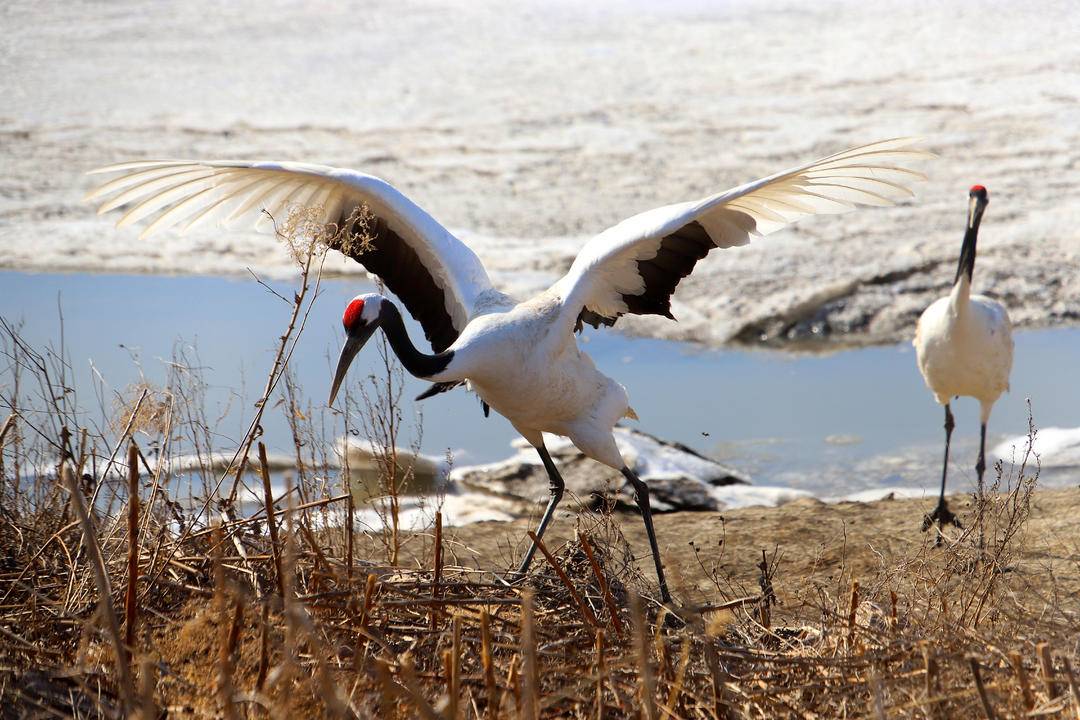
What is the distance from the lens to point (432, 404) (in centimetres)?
694

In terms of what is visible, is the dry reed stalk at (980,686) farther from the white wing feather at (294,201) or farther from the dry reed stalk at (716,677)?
the white wing feather at (294,201)

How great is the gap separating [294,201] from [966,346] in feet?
9.89

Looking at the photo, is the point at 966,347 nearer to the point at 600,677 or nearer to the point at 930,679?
the point at 930,679

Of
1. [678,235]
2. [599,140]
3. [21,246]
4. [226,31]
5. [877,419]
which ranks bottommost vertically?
[877,419]

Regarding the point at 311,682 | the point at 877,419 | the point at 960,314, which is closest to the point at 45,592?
the point at 311,682

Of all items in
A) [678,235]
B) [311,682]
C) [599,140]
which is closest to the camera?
[311,682]

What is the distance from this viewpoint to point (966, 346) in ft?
18.1

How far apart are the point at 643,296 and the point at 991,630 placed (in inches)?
63.7

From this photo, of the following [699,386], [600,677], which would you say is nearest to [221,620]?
[600,677]

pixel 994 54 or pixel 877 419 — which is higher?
pixel 994 54

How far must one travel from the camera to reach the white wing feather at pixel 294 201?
13.0ft

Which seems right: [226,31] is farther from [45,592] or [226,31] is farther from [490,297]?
[45,592]

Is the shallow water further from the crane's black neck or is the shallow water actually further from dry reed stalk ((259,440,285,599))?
dry reed stalk ((259,440,285,599))

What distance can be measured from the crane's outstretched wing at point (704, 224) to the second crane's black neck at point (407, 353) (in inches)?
17.8
